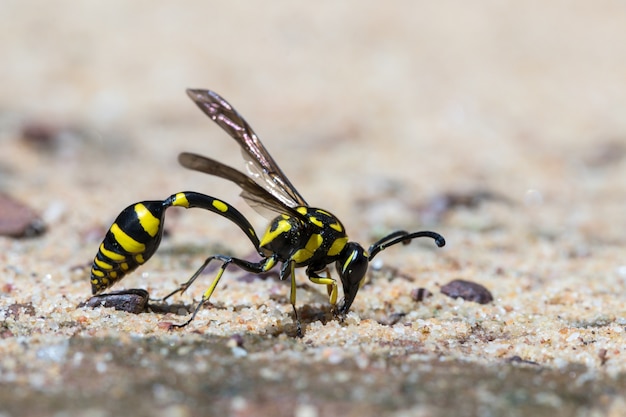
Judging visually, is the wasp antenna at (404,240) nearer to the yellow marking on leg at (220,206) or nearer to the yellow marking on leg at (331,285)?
the yellow marking on leg at (331,285)

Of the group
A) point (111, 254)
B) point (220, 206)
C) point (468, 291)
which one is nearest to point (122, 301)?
point (111, 254)

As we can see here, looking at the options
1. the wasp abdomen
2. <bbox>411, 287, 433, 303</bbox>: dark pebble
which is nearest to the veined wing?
the wasp abdomen

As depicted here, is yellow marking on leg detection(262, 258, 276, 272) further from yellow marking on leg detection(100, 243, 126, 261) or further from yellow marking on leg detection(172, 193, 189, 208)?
yellow marking on leg detection(100, 243, 126, 261)

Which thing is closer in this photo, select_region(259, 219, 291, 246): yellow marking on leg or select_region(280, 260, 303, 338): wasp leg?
select_region(280, 260, 303, 338): wasp leg

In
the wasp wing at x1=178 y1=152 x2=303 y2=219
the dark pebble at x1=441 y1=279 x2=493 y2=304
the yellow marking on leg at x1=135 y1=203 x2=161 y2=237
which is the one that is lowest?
the yellow marking on leg at x1=135 y1=203 x2=161 y2=237

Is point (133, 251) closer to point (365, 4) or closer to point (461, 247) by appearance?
point (461, 247)

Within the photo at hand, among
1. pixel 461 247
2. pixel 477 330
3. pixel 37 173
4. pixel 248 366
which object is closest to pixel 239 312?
pixel 248 366
